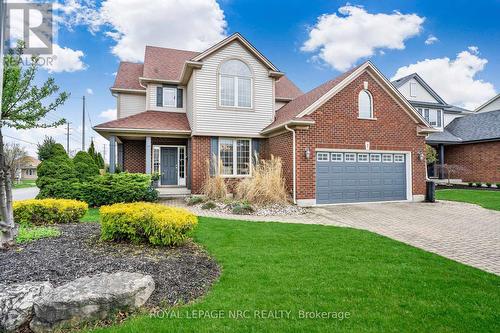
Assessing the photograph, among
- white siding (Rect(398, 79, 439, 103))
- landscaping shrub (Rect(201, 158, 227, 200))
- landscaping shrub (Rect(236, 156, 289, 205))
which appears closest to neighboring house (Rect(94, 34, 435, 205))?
landscaping shrub (Rect(236, 156, 289, 205))

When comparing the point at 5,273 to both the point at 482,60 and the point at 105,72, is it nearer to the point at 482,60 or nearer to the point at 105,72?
the point at 105,72

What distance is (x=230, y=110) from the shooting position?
13.2 meters

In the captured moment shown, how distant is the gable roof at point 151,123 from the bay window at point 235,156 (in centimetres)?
189

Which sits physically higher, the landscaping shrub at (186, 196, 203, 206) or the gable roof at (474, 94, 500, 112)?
the gable roof at (474, 94, 500, 112)

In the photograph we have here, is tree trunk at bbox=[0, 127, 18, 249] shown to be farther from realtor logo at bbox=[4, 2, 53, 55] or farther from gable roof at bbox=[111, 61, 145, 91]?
gable roof at bbox=[111, 61, 145, 91]

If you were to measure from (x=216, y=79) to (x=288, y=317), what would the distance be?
1163 centimetres

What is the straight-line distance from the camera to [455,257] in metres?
5.20

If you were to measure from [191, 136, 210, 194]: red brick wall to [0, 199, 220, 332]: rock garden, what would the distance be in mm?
6157

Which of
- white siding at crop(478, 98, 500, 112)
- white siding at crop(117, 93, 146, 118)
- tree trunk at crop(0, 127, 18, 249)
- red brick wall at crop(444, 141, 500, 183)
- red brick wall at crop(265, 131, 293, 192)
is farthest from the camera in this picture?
white siding at crop(478, 98, 500, 112)

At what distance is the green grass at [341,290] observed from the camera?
285 centimetres

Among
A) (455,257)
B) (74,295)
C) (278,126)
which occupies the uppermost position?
(278,126)

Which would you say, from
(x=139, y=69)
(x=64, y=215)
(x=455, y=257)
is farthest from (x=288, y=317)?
(x=139, y=69)

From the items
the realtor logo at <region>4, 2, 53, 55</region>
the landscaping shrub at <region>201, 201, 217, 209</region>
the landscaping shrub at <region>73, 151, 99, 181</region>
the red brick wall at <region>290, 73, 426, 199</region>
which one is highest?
the realtor logo at <region>4, 2, 53, 55</region>

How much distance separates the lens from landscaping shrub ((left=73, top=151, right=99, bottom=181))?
11.2 metres
